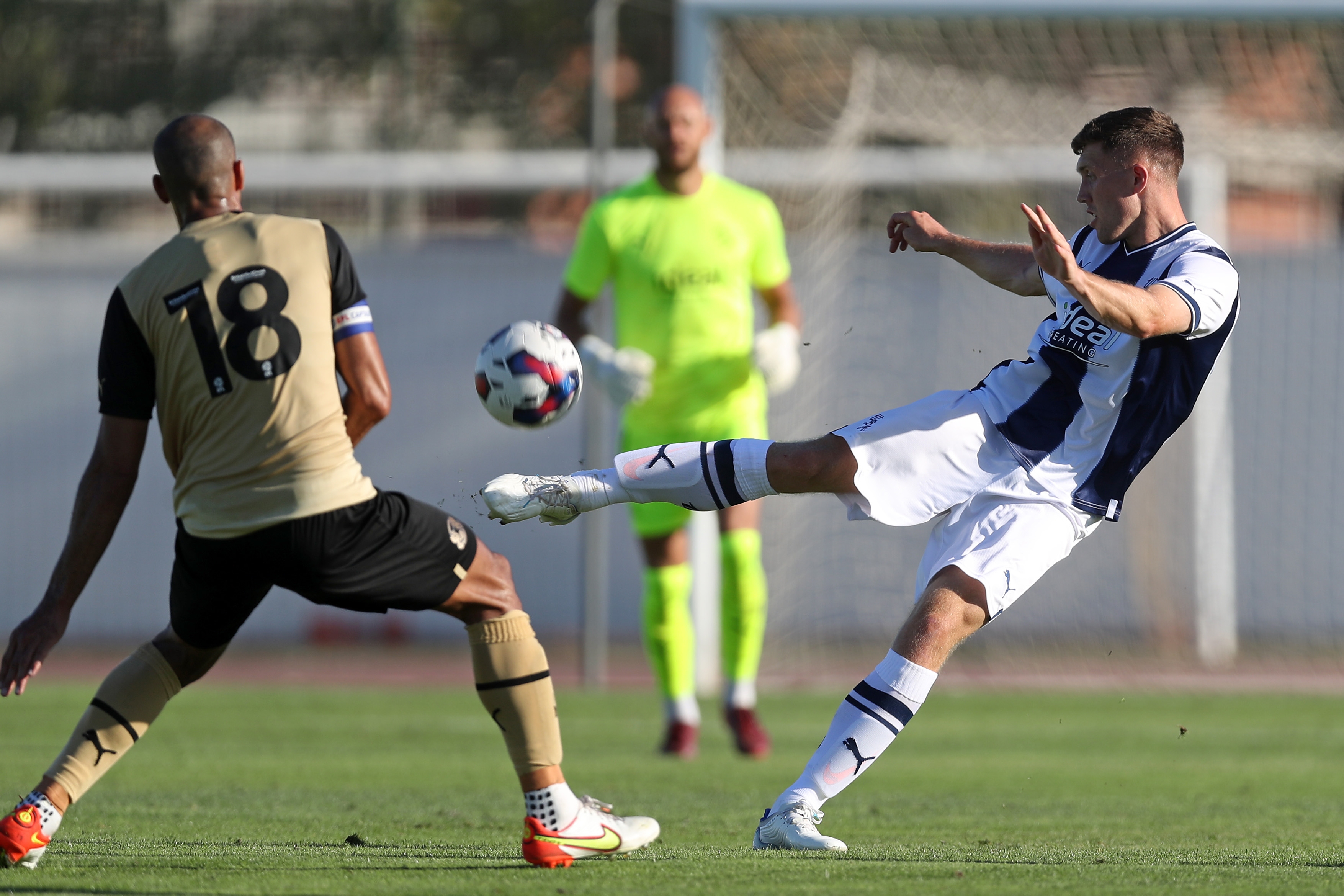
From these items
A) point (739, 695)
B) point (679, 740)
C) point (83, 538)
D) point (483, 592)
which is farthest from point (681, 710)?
point (83, 538)

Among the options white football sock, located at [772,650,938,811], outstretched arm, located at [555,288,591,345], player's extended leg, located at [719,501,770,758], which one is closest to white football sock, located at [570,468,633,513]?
white football sock, located at [772,650,938,811]

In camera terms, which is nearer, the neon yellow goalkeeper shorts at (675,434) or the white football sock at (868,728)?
the white football sock at (868,728)

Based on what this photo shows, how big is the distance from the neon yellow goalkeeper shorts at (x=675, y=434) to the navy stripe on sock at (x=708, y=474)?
110 inches

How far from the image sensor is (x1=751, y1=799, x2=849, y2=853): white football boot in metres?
4.11

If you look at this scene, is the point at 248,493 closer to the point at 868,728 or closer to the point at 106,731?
the point at 106,731

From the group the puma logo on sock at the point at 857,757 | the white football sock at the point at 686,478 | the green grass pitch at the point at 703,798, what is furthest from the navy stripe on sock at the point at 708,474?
the green grass pitch at the point at 703,798

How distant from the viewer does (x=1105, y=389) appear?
14.0 feet

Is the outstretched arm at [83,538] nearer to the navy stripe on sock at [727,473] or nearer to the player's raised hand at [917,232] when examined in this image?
the navy stripe on sock at [727,473]

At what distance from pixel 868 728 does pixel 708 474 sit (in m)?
0.79

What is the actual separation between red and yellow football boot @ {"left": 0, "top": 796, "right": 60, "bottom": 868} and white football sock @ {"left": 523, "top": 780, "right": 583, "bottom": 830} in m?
1.16

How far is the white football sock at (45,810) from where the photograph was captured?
3908 millimetres

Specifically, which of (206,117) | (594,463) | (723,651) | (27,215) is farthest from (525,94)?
(206,117)

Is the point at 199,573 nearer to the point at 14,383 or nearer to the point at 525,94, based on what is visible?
the point at 14,383

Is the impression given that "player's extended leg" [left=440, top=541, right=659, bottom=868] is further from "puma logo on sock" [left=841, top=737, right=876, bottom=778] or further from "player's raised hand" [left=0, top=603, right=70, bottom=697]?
"player's raised hand" [left=0, top=603, right=70, bottom=697]
